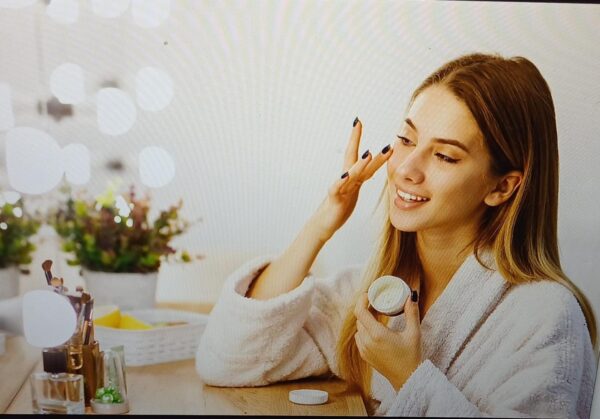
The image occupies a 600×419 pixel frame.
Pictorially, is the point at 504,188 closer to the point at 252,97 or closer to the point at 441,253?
the point at 441,253

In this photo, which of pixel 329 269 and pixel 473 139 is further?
pixel 329 269

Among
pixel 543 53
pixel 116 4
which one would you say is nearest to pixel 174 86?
pixel 116 4

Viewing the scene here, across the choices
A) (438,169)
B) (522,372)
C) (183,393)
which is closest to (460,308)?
(522,372)

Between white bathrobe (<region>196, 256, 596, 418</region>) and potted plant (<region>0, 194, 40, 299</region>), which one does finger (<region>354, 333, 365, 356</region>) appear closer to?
white bathrobe (<region>196, 256, 596, 418</region>)

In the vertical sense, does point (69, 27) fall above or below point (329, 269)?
above

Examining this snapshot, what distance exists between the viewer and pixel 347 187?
61.1 inches

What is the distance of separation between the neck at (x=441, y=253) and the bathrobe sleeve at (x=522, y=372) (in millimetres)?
122

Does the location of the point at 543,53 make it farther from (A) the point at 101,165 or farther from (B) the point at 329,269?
(A) the point at 101,165

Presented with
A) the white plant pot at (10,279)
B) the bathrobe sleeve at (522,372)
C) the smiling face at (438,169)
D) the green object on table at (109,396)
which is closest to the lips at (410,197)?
the smiling face at (438,169)

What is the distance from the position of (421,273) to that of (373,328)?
0.51 feet

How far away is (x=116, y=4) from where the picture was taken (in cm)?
152

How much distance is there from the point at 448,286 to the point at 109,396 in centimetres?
66

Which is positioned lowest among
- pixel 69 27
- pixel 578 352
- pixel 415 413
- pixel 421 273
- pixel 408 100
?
pixel 415 413

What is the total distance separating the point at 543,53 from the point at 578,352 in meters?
0.55
